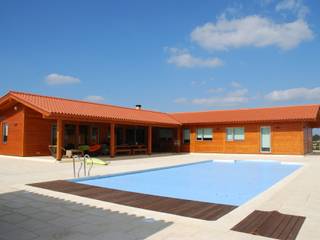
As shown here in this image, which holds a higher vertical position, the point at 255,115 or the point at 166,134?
the point at 255,115

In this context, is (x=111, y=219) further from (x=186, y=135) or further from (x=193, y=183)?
(x=186, y=135)

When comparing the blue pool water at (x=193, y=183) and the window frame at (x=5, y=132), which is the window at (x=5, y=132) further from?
the blue pool water at (x=193, y=183)

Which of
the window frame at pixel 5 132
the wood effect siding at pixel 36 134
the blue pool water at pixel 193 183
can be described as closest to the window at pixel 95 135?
the wood effect siding at pixel 36 134

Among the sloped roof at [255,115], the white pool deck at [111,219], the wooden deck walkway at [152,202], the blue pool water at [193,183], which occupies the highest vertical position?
the sloped roof at [255,115]

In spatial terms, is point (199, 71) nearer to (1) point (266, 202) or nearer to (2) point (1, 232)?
(1) point (266, 202)

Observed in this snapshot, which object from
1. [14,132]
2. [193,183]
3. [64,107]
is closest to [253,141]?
[193,183]

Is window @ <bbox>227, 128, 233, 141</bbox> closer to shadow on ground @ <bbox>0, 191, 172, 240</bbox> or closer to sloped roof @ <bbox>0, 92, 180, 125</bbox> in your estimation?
sloped roof @ <bbox>0, 92, 180, 125</bbox>

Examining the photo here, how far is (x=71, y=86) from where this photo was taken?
29.7 m

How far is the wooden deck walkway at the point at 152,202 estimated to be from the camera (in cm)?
532

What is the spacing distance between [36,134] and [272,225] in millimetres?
16159

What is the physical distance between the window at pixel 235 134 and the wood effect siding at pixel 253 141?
23cm

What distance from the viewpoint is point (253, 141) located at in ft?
71.2

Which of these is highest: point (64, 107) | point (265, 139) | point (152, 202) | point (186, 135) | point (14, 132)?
point (64, 107)

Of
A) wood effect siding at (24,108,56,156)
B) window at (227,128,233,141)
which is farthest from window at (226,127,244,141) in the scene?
wood effect siding at (24,108,56,156)
